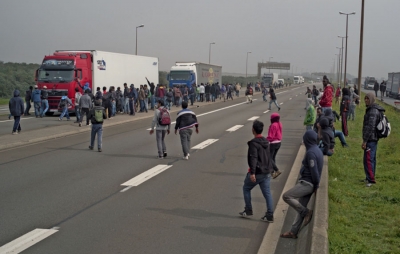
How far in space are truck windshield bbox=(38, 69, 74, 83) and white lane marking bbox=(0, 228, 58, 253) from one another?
70.7 feet

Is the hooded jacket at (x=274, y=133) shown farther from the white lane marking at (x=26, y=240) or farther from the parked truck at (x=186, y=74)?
the parked truck at (x=186, y=74)

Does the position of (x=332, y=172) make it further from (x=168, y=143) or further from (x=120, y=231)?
(x=168, y=143)

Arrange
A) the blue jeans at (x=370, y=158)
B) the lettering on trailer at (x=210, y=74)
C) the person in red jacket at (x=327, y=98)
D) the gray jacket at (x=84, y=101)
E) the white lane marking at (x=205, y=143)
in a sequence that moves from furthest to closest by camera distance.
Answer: the lettering on trailer at (x=210, y=74) → the gray jacket at (x=84, y=101) → the white lane marking at (x=205, y=143) → the person in red jacket at (x=327, y=98) → the blue jeans at (x=370, y=158)

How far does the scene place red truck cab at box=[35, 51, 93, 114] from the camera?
28094 millimetres

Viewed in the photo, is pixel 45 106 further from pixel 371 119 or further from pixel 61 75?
pixel 371 119

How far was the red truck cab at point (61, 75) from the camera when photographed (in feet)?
92.2

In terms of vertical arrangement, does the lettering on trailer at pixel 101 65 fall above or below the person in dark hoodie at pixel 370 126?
above

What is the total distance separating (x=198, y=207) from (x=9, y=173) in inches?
212

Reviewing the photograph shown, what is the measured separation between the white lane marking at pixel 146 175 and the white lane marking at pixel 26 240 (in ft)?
10.2

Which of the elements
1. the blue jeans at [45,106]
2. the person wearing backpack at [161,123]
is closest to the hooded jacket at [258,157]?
the person wearing backpack at [161,123]

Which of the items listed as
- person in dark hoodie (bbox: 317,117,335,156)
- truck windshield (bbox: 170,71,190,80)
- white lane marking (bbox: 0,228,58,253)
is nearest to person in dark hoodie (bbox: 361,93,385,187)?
person in dark hoodie (bbox: 317,117,335,156)

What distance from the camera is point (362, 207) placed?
8.89 m

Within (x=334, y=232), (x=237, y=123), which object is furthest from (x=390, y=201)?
(x=237, y=123)

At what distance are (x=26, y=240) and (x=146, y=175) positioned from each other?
5108mm
